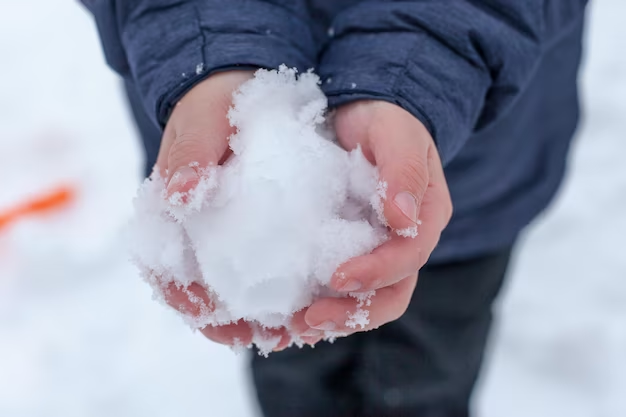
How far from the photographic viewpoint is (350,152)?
66 centimetres

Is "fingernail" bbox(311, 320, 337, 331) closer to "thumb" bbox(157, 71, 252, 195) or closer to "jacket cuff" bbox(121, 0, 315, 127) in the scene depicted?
"thumb" bbox(157, 71, 252, 195)

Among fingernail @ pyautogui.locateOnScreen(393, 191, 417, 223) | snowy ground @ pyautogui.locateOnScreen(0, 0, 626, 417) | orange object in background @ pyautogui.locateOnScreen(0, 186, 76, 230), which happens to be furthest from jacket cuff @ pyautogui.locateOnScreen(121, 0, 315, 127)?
orange object in background @ pyautogui.locateOnScreen(0, 186, 76, 230)

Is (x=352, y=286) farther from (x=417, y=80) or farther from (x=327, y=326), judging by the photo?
(x=417, y=80)

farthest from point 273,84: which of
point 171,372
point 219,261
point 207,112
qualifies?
point 171,372

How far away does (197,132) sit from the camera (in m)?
0.62

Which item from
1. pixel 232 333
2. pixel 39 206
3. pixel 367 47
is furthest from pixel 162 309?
pixel 367 47

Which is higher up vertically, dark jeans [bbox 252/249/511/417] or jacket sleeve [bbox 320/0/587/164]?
jacket sleeve [bbox 320/0/587/164]

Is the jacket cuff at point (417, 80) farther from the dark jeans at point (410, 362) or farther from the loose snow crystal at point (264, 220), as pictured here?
the dark jeans at point (410, 362)

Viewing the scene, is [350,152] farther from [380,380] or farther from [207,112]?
[380,380]

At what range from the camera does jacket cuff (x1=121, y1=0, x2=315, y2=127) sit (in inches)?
26.5

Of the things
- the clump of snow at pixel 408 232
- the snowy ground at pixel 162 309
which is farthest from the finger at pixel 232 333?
the snowy ground at pixel 162 309

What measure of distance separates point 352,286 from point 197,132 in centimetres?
22

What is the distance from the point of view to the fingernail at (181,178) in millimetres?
573

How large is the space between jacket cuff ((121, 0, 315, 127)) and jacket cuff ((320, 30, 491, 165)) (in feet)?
0.23
